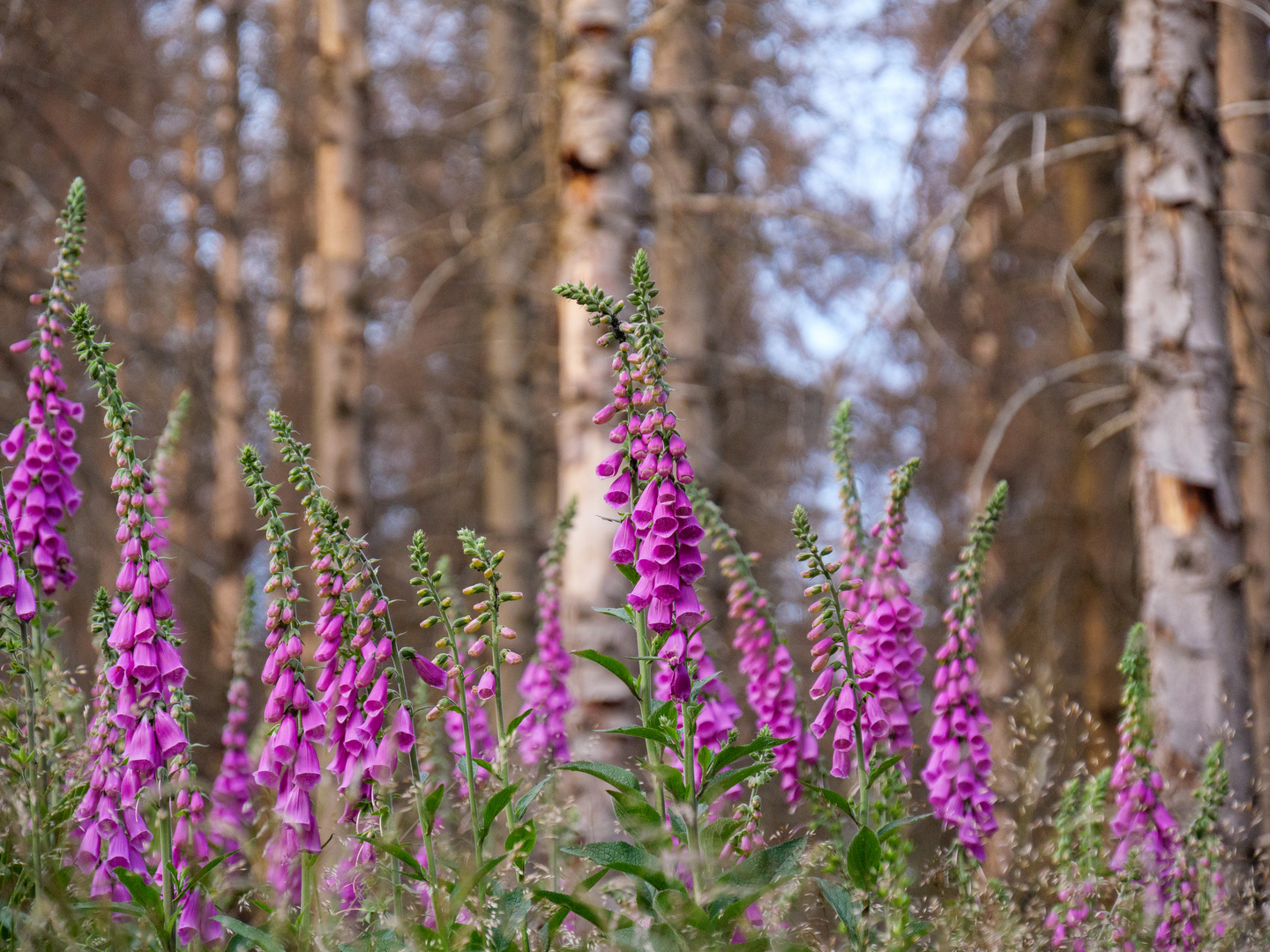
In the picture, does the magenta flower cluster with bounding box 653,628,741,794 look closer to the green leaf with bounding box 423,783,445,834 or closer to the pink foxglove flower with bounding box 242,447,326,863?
the green leaf with bounding box 423,783,445,834

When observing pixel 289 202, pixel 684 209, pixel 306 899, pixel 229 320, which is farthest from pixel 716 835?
pixel 289 202

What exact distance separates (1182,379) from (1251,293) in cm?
399

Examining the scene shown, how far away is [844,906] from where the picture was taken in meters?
1.99

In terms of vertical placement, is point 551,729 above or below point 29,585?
below

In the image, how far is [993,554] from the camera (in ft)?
37.3

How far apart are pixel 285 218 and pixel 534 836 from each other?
583 inches

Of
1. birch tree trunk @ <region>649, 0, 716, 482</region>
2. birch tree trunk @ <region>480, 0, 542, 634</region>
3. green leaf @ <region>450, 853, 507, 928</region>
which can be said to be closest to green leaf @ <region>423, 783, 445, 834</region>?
green leaf @ <region>450, 853, 507, 928</region>

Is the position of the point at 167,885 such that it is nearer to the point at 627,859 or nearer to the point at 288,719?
the point at 288,719

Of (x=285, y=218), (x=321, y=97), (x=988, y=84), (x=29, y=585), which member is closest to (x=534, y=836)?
(x=29, y=585)

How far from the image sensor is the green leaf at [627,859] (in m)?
1.79

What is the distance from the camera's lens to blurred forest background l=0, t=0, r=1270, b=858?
6.00m

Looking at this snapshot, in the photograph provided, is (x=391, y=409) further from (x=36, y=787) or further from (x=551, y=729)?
(x=36, y=787)

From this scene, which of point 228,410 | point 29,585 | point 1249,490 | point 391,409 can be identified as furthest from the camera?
point 228,410

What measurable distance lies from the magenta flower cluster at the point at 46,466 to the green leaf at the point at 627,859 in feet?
4.84
